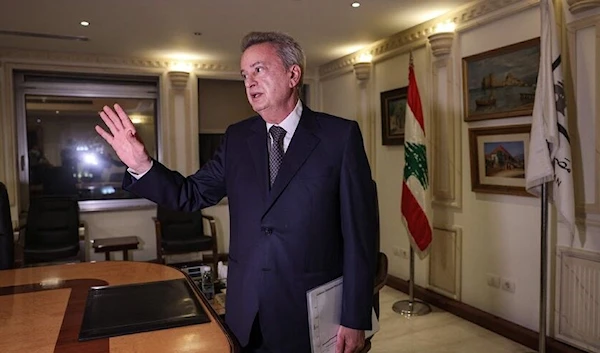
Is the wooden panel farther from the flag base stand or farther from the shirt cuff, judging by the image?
the shirt cuff

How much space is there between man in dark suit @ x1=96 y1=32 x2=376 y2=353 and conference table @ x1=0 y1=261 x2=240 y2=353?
19 cm

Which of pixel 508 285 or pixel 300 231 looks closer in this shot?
pixel 300 231

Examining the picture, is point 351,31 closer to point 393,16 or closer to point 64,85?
point 393,16

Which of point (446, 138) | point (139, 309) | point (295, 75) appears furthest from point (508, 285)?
point (139, 309)

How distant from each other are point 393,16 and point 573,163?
183 centimetres

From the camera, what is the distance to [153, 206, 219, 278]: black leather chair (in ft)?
15.4

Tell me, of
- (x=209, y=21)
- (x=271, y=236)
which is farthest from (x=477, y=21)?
(x=271, y=236)

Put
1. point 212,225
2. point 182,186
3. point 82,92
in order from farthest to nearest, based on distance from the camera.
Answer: point 82,92
point 212,225
point 182,186

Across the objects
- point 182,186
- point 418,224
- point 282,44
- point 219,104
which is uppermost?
point 219,104

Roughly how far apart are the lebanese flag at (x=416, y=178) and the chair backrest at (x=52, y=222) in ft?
11.1

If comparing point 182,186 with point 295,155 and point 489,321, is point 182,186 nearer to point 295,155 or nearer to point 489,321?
point 295,155

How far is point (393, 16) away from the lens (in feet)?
12.3

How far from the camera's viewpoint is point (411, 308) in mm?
3762

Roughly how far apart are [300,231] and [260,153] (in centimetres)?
28
